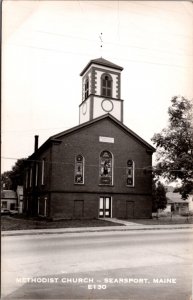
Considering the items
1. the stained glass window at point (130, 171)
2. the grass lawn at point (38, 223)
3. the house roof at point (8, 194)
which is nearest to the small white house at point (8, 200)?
the house roof at point (8, 194)

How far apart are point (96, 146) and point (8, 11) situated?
240 cm

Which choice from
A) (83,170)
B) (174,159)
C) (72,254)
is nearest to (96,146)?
(83,170)

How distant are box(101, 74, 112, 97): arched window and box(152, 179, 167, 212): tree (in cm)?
188

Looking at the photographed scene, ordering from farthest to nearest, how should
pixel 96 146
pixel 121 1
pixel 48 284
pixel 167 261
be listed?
pixel 96 146
pixel 167 261
pixel 121 1
pixel 48 284

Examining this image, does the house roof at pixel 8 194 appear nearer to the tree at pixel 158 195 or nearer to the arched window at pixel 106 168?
the arched window at pixel 106 168

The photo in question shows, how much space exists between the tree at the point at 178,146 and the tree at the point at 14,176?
2.17 m

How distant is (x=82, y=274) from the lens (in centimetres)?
459

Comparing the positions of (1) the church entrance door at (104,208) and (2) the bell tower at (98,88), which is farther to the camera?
(1) the church entrance door at (104,208)

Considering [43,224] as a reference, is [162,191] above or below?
above

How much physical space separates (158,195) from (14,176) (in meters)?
2.54

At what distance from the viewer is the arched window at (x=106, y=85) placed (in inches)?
238

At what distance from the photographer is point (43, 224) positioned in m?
5.36

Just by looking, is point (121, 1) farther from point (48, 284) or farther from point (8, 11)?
point (48, 284)

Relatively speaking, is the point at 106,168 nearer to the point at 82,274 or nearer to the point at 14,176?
the point at 14,176
